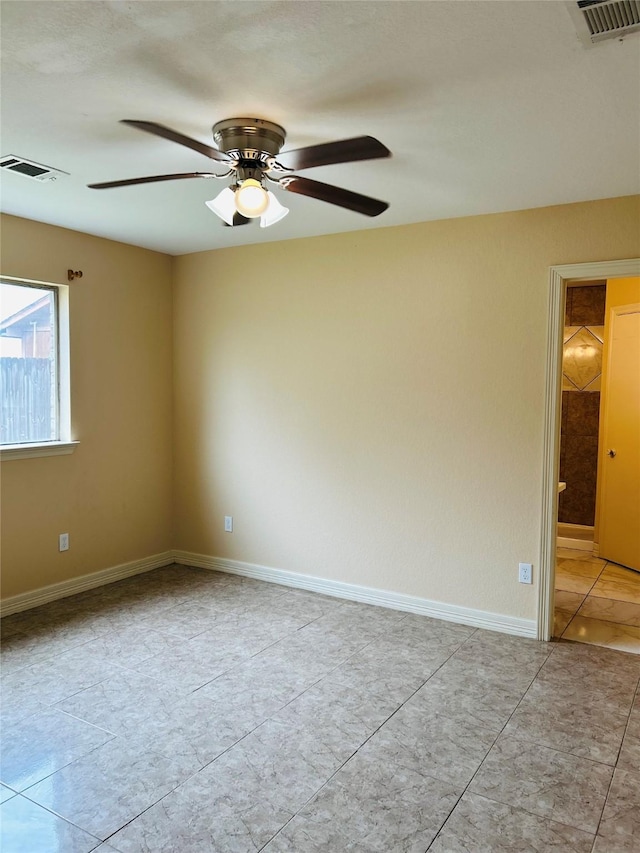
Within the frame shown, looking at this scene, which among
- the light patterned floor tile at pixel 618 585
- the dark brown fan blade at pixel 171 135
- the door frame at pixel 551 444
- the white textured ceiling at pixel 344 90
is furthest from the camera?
the light patterned floor tile at pixel 618 585

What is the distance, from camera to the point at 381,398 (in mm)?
4086

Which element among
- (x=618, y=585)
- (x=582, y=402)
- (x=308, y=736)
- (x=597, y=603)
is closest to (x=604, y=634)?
(x=597, y=603)

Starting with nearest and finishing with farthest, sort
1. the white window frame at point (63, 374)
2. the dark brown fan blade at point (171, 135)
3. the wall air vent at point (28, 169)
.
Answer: the dark brown fan blade at point (171, 135)
the wall air vent at point (28, 169)
the white window frame at point (63, 374)

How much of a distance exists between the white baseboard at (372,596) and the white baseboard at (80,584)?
0.23 metres

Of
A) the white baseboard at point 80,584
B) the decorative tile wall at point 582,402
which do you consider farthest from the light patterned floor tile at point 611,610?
the white baseboard at point 80,584

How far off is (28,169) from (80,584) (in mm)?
2726

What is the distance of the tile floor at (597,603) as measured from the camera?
12.0 feet

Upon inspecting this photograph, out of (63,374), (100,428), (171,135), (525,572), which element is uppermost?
(171,135)

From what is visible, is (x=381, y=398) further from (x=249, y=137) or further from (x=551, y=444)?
(x=249, y=137)

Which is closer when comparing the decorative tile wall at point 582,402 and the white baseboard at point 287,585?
the white baseboard at point 287,585

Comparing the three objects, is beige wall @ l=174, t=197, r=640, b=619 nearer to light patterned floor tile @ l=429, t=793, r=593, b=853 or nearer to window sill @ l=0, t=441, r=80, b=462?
window sill @ l=0, t=441, r=80, b=462

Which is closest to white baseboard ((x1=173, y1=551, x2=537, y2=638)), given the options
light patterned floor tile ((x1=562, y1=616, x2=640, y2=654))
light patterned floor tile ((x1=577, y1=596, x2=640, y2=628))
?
light patterned floor tile ((x1=562, y1=616, x2=640, y2=654))

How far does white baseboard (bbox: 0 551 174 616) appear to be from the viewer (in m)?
3.89

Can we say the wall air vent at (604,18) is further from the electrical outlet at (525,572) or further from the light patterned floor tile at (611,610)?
the light patterned floor tile at (611,610)
